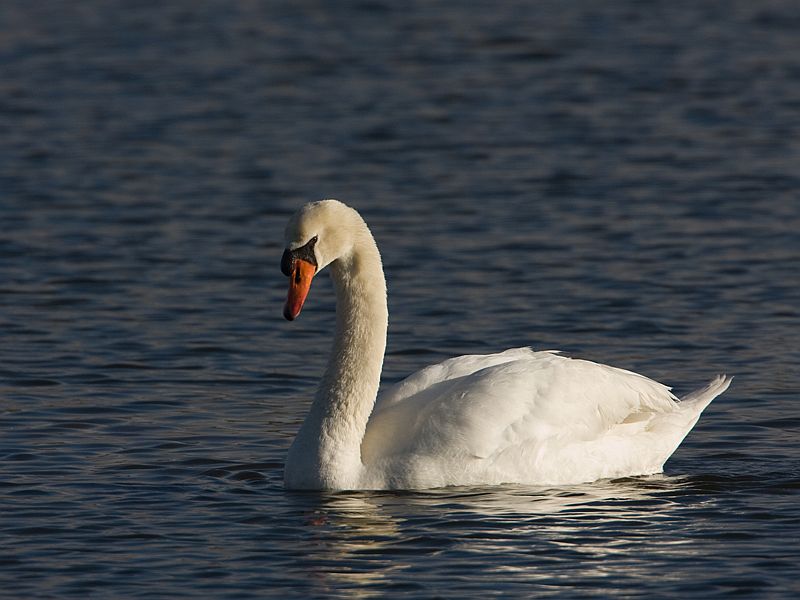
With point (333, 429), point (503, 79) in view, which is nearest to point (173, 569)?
point (333, 429)

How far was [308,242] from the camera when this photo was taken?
9.91m

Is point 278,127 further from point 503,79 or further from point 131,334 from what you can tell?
point 131,334

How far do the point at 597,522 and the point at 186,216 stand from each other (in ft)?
30.4

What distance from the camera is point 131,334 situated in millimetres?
14000

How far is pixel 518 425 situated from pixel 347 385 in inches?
39.2

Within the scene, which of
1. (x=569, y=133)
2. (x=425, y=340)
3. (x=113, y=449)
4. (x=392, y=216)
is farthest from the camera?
(x=569, y=133)

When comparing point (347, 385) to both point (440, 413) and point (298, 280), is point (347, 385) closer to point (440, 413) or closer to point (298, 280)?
point (440, 413)

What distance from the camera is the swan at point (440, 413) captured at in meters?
9.91

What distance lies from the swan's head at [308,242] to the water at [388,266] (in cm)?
113

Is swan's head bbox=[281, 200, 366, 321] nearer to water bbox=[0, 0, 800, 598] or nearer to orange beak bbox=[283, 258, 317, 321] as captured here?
orange beak bbox=[283, 258, 317, 321]

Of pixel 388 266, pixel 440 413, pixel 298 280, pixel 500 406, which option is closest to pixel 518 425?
pixel 500 406

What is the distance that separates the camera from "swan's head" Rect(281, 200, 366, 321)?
9867 mm

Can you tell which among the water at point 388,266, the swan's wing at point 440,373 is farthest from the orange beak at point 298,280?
the water at point 388,266

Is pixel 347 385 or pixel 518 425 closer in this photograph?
pixel 518 425
